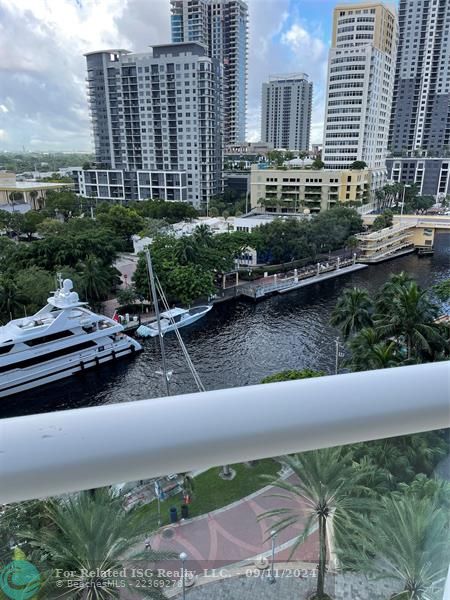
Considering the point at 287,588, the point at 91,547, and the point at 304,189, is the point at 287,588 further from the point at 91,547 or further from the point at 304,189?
the point at 304,189

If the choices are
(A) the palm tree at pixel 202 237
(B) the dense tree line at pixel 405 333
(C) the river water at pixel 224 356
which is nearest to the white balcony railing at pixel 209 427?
(B) the dense tree line at pixel 405 333

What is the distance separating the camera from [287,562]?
0.37 metres

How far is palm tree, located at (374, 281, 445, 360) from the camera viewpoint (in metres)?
4.47

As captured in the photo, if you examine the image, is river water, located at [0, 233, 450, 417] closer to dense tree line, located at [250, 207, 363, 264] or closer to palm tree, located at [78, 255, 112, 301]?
palm tree, located at [78, 255, 112, 301]

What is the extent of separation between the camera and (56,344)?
255 inches

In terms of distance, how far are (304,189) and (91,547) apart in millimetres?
18719

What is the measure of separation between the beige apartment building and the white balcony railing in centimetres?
1757

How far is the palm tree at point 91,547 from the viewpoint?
0.33 meters

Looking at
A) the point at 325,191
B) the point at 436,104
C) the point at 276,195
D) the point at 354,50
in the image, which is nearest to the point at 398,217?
the point at 325,191

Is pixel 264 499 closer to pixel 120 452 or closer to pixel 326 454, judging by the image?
pixel 326 454

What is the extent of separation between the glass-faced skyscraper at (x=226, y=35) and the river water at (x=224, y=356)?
68.8ft

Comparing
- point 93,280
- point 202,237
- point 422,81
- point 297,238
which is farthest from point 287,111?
point 93,280

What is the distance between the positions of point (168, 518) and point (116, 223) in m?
14.0

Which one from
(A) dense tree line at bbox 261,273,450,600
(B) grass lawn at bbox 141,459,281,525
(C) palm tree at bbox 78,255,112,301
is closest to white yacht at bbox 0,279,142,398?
(C) palm tree at bbox 78,255,112,301
